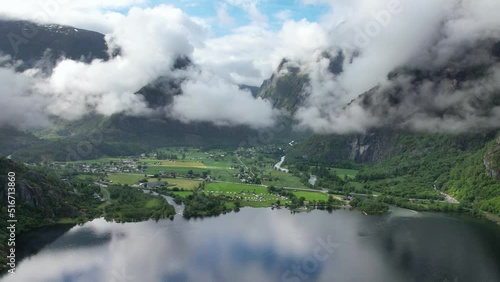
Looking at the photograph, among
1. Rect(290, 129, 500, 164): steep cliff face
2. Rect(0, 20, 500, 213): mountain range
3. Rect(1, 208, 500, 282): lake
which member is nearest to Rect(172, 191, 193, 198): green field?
Rect(1, 208, 500, 282): lake

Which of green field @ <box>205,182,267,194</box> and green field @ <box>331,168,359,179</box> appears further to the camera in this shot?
green field @ <box>331,168,359,179</box>

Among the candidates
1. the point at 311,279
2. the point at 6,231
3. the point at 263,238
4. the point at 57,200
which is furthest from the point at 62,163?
the point at 311,279

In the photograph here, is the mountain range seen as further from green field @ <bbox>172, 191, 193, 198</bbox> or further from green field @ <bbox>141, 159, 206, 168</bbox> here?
green field @ <bbox>172, 191, 193, 198</bbox>

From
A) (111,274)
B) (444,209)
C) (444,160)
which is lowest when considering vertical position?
(111,274)

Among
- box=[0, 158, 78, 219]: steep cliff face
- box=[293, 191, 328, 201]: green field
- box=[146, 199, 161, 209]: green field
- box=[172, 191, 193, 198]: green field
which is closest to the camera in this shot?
box=[0, 158, 78, 219]: steep cliff face

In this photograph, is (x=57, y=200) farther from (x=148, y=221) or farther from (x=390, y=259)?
(x=390, y=259)

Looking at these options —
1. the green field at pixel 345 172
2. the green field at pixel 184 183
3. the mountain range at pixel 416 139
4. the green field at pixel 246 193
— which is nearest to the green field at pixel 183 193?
the green field at pixel 184 183
